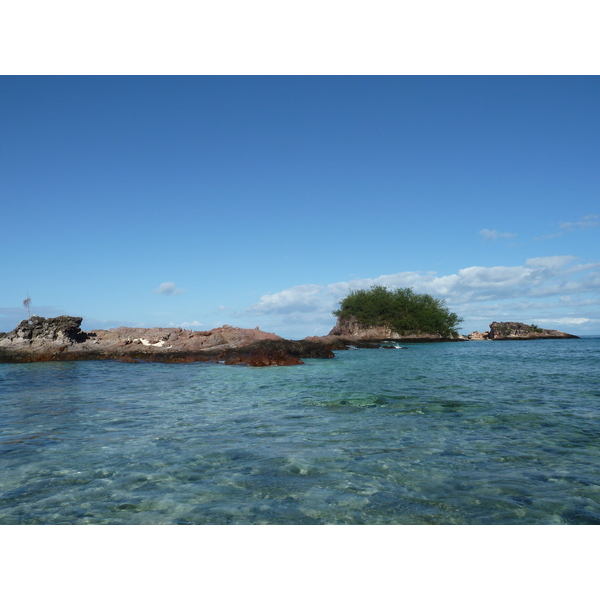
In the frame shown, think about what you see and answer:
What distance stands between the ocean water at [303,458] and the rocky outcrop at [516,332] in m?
83.4

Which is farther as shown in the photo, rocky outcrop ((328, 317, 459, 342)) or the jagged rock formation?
rocky outcrop ((328, 317, 459, 342))

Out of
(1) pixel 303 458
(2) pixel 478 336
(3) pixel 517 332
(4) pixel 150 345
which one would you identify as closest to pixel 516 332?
(3) pixel 517 332

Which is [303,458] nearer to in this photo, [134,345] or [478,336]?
[134,345]

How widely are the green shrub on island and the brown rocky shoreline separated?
53.0 metres

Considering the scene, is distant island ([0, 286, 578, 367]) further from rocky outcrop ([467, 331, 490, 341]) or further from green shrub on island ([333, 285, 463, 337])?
rocky outcrop ([467, 331, 490, 341])

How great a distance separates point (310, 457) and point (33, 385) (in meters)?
14.9

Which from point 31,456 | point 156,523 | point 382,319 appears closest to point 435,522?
point 156,523

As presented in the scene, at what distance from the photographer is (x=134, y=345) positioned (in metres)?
31.7

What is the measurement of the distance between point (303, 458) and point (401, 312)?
8103 cm

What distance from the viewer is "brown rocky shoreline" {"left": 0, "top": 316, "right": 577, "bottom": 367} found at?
26.4 m

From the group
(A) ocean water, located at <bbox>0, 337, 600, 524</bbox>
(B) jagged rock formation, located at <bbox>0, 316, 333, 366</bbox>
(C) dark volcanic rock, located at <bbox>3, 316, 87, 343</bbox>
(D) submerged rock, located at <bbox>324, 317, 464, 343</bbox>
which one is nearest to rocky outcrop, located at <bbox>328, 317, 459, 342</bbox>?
(D) submerged rock, located at <bbox>324, 317, 464, 343</bbox>

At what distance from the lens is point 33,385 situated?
16.4 m

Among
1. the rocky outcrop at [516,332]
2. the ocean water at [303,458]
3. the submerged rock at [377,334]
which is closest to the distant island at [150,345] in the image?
the ocean water at [303,458]

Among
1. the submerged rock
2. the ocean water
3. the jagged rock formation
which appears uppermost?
the submerged rock
